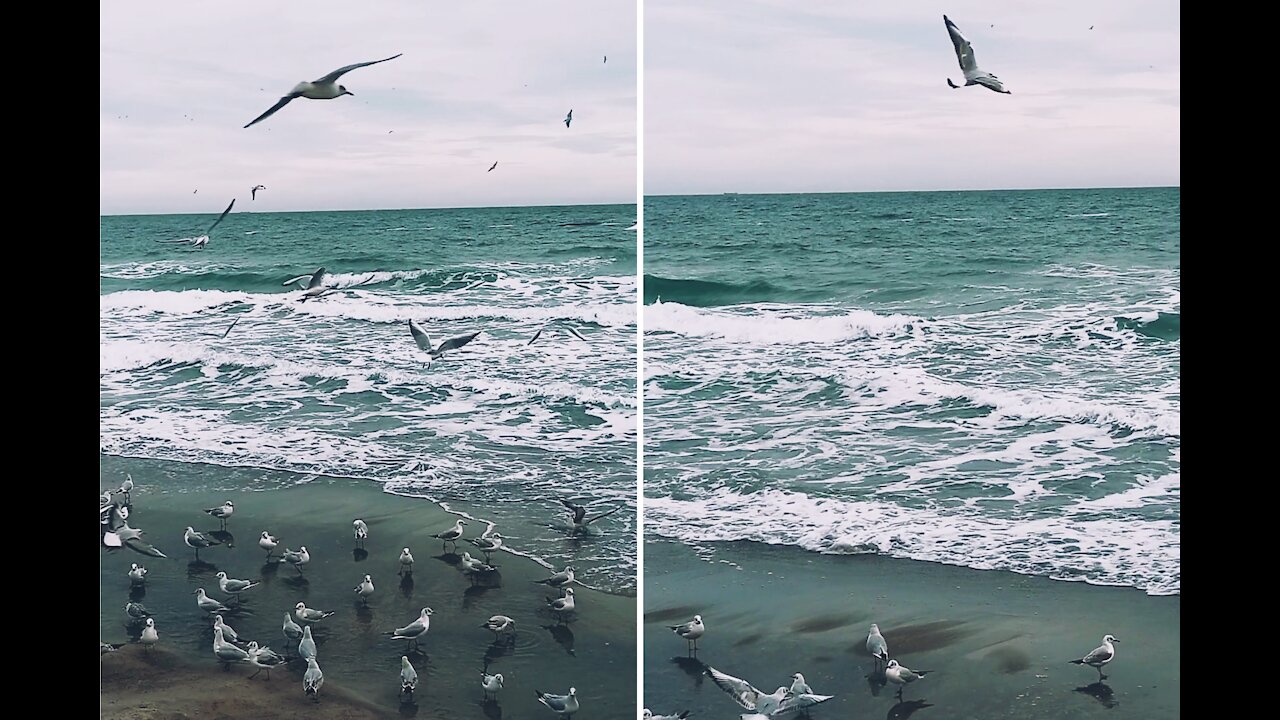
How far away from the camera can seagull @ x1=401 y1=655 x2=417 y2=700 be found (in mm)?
2561

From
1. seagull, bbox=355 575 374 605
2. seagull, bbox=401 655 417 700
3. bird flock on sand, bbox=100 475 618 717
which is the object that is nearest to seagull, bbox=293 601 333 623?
bird flock on sand, bbox=100 475 618 717

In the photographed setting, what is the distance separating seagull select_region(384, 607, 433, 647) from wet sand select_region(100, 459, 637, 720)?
0.02m

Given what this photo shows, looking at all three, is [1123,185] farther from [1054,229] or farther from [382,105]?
[382,105]

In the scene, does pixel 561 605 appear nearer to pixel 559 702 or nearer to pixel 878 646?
pixel 559 702

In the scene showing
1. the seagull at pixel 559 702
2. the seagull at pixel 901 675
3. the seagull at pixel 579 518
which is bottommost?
the seagull at pixel 559 702

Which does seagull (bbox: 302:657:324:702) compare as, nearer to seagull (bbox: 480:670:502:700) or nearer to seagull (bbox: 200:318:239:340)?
seagull (bbox: 480:670:502:700)

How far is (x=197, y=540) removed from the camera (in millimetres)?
2791

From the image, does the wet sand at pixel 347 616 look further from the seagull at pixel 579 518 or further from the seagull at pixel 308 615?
the seagull at pixel 579 518

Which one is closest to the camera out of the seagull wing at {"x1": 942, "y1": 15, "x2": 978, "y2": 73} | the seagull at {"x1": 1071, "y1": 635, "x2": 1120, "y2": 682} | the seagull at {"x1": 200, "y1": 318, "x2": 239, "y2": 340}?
the seagull at {"x1": 1071, "y1": 635, "x2": 1120, "y2": 682}

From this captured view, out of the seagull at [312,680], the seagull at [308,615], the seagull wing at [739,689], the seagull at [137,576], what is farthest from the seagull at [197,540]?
the seagull wing at [739,689]

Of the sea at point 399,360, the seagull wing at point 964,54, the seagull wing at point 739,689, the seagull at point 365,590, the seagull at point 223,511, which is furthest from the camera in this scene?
the sea at point 399,360

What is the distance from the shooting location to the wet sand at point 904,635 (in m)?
2.34

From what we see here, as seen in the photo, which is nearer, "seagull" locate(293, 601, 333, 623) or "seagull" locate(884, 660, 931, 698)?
"seagull" locate(884, 660, 931, 698)

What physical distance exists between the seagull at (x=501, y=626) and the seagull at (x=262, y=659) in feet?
1.68
